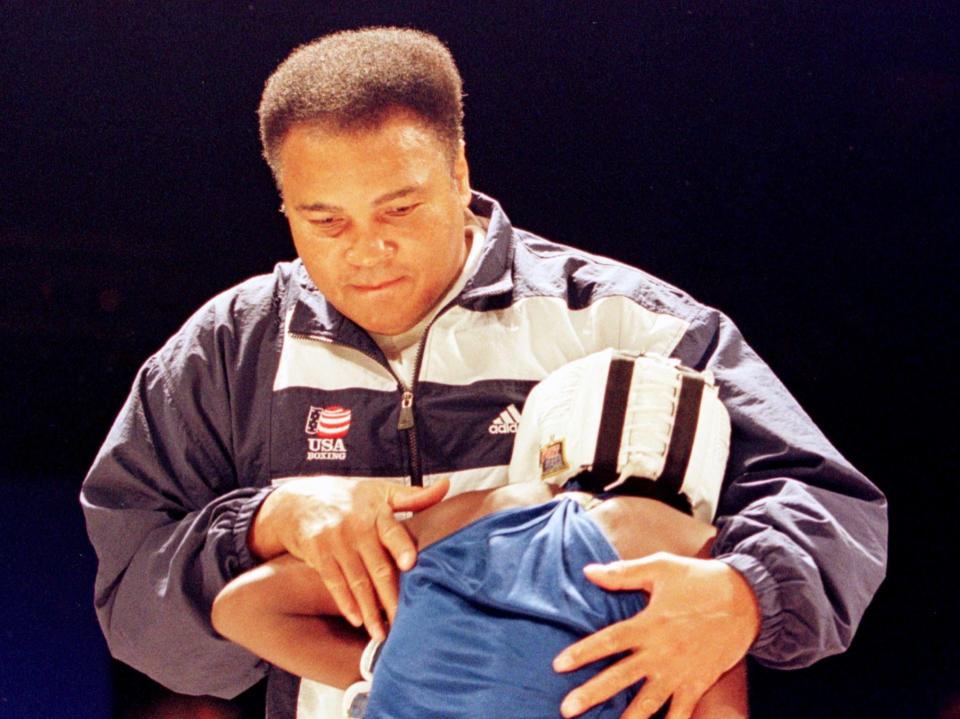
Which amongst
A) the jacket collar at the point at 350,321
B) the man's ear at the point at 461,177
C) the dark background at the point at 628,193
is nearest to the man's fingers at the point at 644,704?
the jacket collar at the point at 350,321

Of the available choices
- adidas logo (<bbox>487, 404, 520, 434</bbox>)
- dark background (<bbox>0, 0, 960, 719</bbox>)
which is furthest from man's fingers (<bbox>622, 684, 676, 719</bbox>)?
dark background (<bbox>0, 0, 960, 719</bbox>)

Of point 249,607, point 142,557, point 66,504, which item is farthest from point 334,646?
point 66,504

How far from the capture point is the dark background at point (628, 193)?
163cm

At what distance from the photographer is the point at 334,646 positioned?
1.05m

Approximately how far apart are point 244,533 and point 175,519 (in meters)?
0.16

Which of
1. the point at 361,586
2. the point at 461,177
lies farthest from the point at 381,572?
the point at 461,177

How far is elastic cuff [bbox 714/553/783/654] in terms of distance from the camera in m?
0.99

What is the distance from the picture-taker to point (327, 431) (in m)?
1.25

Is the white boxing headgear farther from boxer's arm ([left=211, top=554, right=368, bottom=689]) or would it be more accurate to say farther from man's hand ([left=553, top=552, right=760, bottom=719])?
boxer's arm ([left=211, top=554, right=368, bottom=689])

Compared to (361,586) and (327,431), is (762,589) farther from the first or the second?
(327,431)

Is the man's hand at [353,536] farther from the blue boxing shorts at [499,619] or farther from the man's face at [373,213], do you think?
the man's face at [373,213]

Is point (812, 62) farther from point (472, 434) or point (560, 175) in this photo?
point (472, 434)

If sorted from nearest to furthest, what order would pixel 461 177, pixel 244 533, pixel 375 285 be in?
pixel 244 533, pixel 375 285, pixel 461 177

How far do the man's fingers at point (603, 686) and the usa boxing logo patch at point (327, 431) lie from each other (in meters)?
0.45
